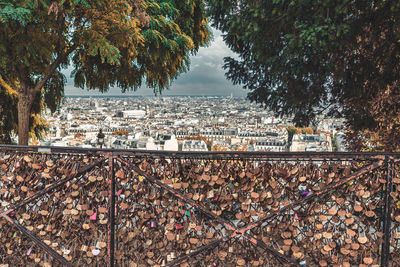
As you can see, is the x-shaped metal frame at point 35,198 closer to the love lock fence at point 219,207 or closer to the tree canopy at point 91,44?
the love lock fence at point 219,207

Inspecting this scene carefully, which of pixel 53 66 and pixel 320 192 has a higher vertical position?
pixel 53 66

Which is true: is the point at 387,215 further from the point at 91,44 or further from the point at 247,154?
the point at 91,44

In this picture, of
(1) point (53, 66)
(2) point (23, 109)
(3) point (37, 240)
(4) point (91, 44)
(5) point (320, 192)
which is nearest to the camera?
(5) point (320, 192)

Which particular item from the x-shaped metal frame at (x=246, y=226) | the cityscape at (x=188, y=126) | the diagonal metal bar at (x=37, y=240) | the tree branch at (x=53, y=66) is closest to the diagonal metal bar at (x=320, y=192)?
the x-shaped metal frame at (x=246, y=226)

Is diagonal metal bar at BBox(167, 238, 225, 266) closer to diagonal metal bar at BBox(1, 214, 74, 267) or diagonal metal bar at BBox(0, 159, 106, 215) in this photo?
diagonal metal bar at BBox(1, 214, 74, 267)

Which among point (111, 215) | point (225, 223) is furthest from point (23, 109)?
point (225, 223)

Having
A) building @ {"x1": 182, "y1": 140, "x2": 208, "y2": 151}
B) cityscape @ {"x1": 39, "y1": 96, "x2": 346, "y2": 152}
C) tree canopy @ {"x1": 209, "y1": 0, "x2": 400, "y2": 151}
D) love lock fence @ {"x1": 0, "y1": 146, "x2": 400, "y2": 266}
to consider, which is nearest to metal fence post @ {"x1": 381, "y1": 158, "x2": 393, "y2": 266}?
love lock fence @ {"x1": 0, "y1": 146, "x2": 400, "y2": 266}
